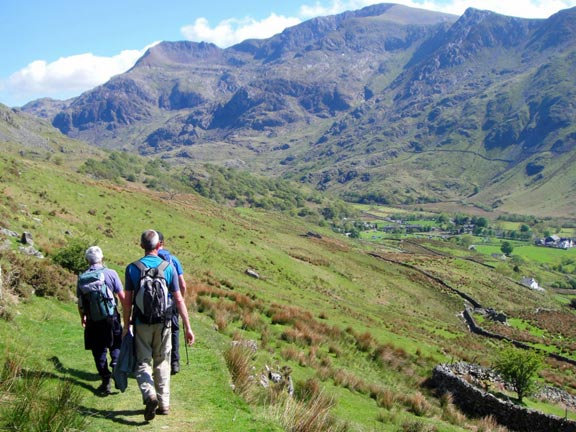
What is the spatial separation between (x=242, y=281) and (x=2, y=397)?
29172 millimetres

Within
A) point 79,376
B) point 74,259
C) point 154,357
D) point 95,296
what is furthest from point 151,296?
point 74,259

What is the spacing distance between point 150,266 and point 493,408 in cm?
1818

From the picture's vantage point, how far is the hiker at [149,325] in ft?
25.7

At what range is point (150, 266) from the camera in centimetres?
802

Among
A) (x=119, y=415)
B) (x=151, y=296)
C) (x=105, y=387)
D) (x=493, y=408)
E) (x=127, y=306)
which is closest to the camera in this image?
(x=119, y=415)

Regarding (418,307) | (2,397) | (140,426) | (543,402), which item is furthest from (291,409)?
(418,307)

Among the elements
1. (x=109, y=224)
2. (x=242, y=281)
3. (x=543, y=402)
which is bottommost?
(x=543, y=402)

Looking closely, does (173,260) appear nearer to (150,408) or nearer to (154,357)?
(154,357)

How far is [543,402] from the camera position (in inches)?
955

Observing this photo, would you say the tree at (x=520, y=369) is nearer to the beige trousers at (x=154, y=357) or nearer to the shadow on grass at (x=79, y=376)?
the beige trousers at (x=154, y=357)

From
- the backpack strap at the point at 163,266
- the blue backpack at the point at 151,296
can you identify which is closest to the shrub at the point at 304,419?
the blue backpack at the point at 151,296

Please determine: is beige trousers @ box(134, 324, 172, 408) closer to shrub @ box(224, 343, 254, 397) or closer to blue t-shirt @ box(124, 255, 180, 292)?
blue t-shirt @ box(124, 255, 180, 292)

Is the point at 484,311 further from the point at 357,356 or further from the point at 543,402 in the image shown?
the point at 357,356

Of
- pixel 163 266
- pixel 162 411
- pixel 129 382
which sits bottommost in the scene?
pixel 129 382
